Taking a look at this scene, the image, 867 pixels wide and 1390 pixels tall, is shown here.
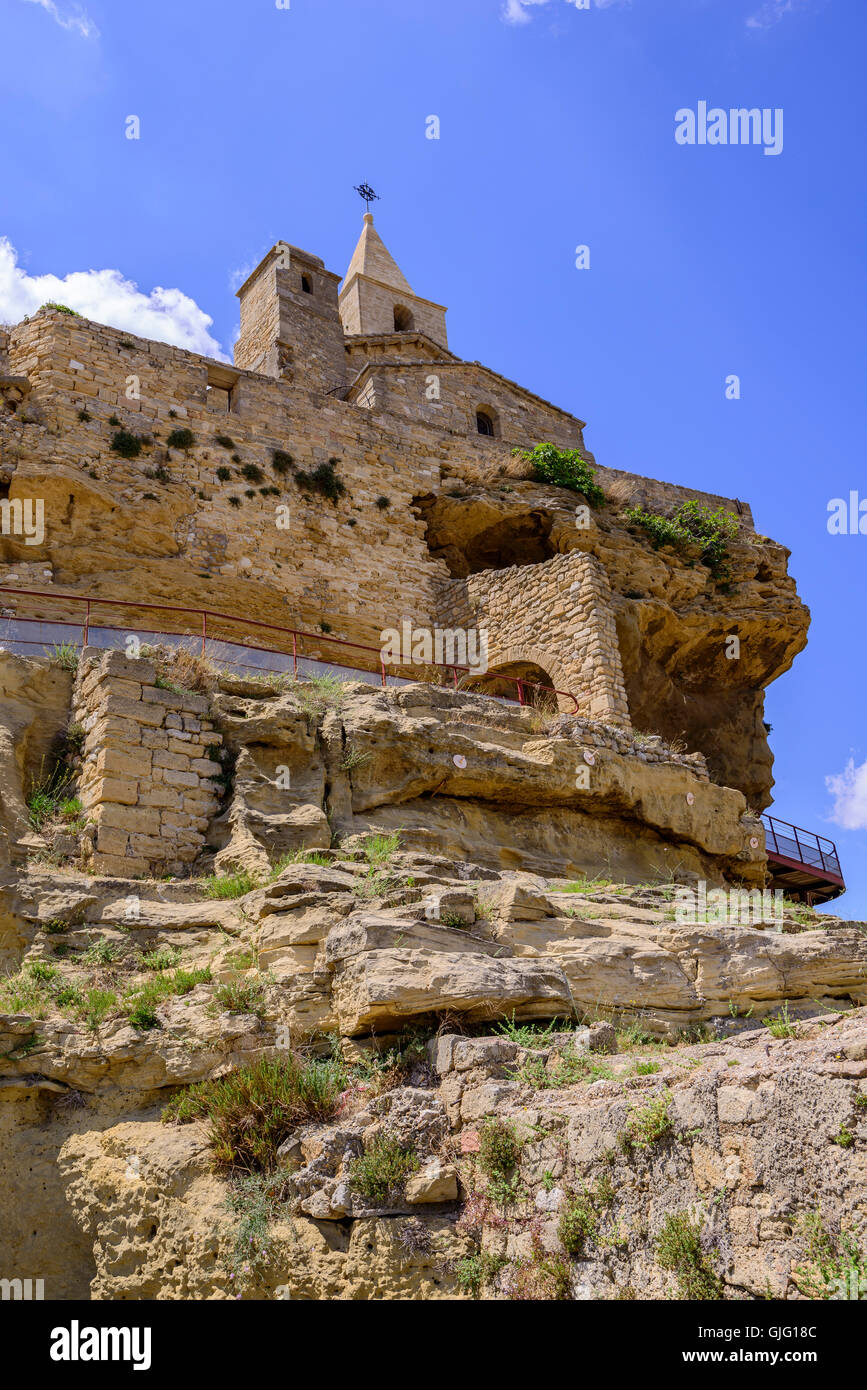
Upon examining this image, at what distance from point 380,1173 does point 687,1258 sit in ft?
5.75

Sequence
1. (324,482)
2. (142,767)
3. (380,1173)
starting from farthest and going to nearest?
(324,482) < (142,767) < (380,1173)

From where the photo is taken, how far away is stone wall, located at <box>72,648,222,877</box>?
819 centimetres

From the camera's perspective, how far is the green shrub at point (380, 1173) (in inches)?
211

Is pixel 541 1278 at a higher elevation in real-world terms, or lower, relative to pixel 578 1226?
lower

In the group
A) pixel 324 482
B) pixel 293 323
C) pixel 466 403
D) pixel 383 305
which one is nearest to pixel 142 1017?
pixel 324 482

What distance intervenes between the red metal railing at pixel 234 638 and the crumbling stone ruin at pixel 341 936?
0.13 m

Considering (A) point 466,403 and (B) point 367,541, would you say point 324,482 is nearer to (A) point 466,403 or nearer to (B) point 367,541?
(B) point 367,541

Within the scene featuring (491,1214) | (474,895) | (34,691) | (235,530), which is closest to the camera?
(491,1214)

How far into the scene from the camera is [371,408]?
64.1 feet

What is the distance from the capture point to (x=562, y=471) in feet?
64.3

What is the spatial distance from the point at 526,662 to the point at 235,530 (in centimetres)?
478

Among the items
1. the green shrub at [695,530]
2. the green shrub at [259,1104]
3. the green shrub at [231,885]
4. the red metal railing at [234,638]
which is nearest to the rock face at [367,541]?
the red metal railing at [234,638]
